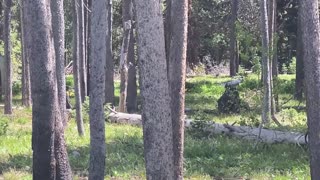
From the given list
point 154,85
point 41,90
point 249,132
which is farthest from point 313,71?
point 249,132

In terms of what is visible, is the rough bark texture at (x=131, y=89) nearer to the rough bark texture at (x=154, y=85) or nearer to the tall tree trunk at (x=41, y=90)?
the tall tree trunk at (x=41, y=90)

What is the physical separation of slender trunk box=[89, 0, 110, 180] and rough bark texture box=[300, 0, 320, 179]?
9.19ft

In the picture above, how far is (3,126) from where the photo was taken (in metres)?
15.6

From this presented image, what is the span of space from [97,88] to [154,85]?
2.25m

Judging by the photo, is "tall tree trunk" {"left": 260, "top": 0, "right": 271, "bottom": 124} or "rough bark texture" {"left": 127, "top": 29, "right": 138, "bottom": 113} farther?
"rough bark texture" {"left": 127, "top": 29, "right": 138, "bottom": 113}

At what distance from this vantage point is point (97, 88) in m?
8.41

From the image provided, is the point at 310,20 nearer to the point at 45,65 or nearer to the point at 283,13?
the point at 45,65

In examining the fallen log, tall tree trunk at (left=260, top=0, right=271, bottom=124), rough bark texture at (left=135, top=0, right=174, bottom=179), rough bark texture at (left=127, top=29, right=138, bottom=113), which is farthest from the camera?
rough bark texture at (left=127, top=29, right=138, bottom=113)

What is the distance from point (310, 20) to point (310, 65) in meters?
0.62

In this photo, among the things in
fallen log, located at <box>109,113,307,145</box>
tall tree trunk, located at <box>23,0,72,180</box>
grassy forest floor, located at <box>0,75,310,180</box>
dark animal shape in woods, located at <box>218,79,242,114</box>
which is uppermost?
tall tree trunk, located at <box>23,0,72,180</box>

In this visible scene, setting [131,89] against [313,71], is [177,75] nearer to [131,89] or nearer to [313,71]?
[313,71]

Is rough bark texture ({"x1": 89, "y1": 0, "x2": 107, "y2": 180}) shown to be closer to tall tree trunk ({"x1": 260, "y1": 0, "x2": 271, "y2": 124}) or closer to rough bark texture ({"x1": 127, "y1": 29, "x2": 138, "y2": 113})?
tall tree trunk ({"x1": 260, "y1": 0, "x2": 271, "y2": 124})

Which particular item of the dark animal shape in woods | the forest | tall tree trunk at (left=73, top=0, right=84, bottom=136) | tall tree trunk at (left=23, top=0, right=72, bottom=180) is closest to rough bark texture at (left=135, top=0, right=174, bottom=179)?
the forest

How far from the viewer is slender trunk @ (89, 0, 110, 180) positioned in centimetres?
841
